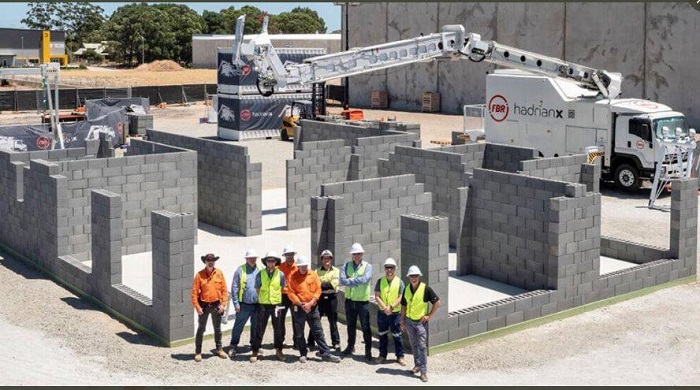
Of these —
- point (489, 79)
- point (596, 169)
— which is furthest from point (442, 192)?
point (489, 79)

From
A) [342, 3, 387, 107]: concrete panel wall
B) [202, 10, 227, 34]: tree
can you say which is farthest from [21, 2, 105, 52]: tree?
[342, 3, 387, 107]: concrete panel wall

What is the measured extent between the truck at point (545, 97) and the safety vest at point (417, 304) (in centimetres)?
1408

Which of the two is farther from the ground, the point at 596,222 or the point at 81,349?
the point at 596,222

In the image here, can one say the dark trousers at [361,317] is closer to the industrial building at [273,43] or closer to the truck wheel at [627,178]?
the truck wheel at [627,178]

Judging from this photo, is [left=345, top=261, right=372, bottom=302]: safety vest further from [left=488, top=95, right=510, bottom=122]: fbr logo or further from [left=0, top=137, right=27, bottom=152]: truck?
[left=0, top=137, right=27, bottom=152]: truck

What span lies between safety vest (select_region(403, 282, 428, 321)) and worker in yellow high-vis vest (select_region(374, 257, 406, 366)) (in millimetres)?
289

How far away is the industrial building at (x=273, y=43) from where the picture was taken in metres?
76.5

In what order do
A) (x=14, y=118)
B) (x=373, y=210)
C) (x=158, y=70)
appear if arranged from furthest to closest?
(x=158, y=70) → (x=14, y=118) → (x=373, y=210)

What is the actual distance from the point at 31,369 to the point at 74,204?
22.2ft

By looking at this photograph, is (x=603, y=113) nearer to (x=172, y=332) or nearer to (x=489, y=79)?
(x=489, y=79)

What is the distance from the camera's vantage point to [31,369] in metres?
14.5

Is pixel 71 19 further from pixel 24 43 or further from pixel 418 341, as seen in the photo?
pixel 418 341

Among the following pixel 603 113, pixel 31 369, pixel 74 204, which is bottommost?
pixel 31 369

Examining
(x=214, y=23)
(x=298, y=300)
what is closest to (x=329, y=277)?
(x=298, y=300)
